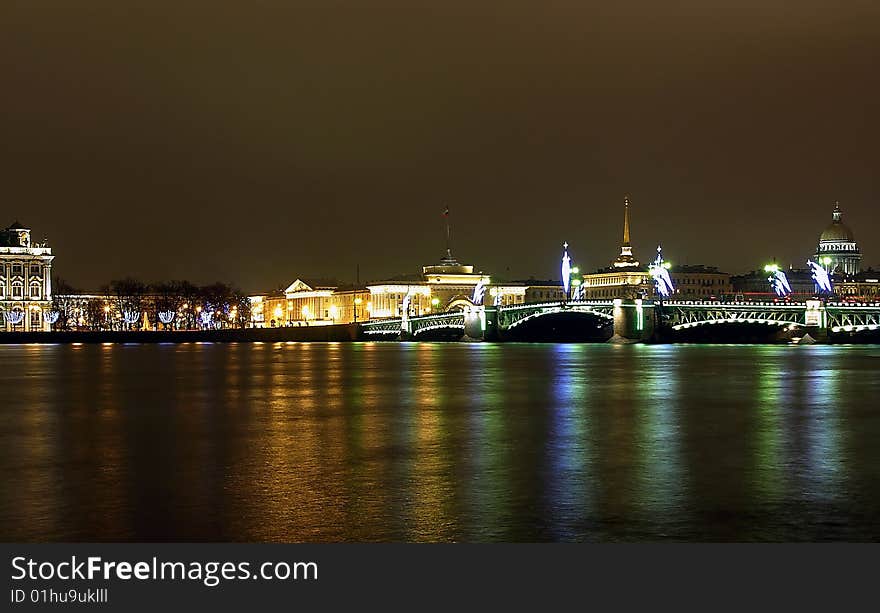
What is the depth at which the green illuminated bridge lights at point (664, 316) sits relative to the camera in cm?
10075

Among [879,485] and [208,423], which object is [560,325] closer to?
[208,423]

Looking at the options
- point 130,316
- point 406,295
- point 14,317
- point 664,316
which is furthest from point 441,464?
point 406,295

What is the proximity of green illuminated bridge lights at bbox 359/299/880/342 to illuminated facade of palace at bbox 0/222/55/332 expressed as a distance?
4589cm

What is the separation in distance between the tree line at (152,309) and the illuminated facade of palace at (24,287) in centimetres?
221

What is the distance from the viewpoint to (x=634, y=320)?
109500 millimetres

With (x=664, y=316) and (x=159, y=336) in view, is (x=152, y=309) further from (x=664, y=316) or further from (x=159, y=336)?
(x=664, y=316)

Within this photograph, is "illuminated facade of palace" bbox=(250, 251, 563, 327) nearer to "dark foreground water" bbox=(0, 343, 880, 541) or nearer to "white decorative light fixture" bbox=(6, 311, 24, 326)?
"white decorative light fixture" bbox=(6, 311, 24, 326)

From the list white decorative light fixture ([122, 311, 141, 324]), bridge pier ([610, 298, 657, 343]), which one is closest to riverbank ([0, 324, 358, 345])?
white decorative light fixture ([122, 311, 141, 324])

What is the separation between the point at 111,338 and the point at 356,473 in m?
109

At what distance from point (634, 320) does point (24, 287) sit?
75.3 meters

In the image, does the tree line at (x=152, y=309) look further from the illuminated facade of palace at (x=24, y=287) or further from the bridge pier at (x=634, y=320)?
the bridge pier at (x=634, y=320)

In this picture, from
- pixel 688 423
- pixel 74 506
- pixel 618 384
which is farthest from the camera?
pixel 618 384

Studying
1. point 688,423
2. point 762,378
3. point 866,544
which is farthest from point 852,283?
point 866,544

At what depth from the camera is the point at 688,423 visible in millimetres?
25984
